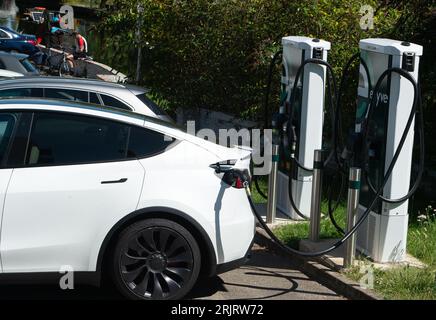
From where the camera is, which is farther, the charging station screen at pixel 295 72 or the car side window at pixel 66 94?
the car side window at pixel 66 94

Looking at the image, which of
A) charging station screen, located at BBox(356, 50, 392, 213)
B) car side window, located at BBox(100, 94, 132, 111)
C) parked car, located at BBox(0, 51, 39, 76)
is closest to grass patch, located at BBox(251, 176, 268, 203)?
car side window, located at BBox(100, 94, 132, 111)

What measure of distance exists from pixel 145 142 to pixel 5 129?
110 cm

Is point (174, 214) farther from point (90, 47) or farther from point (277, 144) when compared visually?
point (90, 47)

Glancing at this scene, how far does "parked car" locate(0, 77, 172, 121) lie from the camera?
33.3 ft

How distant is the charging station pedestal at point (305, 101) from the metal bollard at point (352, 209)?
2.22 metres

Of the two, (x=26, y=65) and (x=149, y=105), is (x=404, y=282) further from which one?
(x=26, y=65)

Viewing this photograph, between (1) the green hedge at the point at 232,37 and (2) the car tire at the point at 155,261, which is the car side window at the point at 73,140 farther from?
(1) the green hedge at the point at 232,37

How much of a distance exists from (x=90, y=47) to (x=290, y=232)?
90.0 ft

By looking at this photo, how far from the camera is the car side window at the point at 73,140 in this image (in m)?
6.82

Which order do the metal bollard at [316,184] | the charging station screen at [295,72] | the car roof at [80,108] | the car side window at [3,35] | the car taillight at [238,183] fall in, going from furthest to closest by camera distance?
the car side window at [3,35] → the charging station screen at [295,72] → the metal bollard at [316,184] → the car taillight at [238,183] → the car roof at [80,108]

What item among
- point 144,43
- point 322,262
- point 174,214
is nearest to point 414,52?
point 322,262

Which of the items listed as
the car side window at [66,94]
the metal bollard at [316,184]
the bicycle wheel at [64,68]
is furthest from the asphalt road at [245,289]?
the bicycle wheel at [64,68]

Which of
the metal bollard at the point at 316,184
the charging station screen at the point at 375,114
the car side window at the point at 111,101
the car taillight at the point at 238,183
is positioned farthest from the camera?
the car side window at the point at 111,101

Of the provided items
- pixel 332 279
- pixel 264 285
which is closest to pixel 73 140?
pixel 264 285
